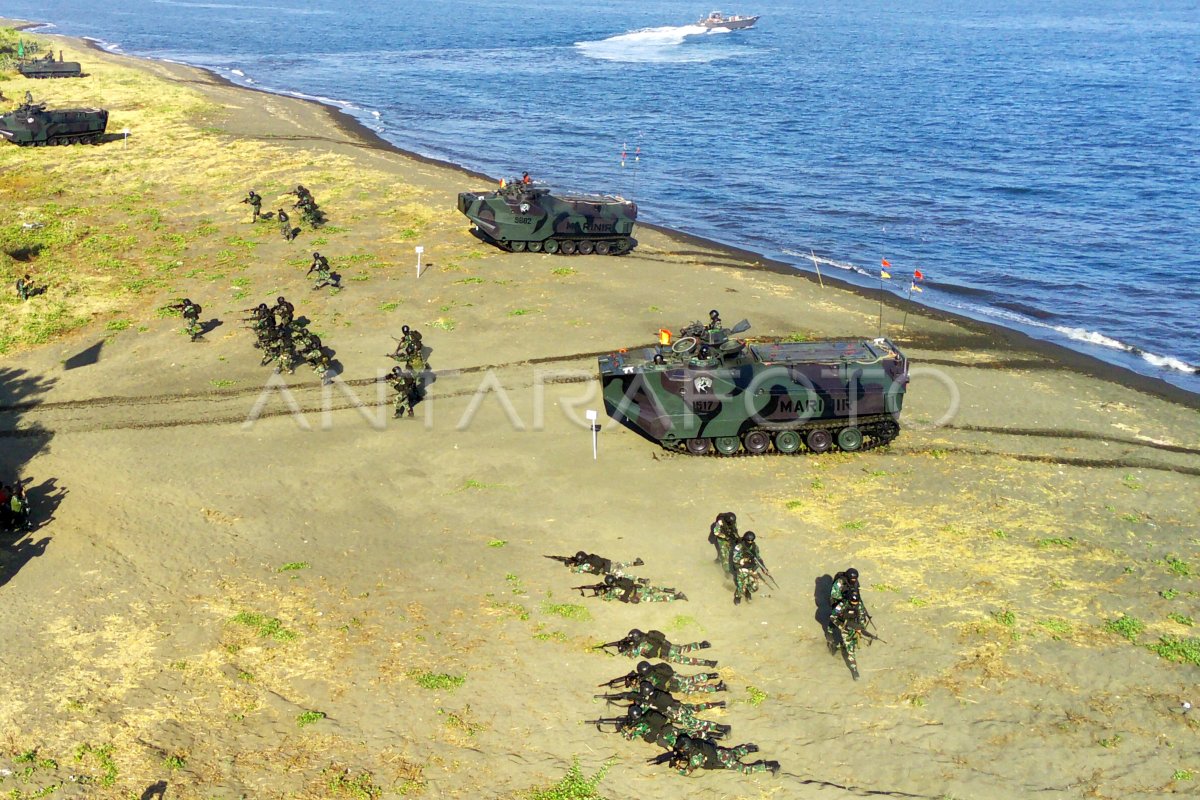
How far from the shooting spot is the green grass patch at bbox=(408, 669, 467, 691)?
15.8 meters

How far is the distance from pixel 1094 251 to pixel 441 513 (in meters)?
37.0

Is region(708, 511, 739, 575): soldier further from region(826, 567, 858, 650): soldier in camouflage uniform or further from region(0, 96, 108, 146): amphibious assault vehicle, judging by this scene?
region(0, 96, 108, 146): amphibious assault vehicle

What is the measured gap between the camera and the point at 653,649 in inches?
627

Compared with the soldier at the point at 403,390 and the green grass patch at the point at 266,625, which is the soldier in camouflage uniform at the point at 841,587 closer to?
the green grass patch at the point at 266,625

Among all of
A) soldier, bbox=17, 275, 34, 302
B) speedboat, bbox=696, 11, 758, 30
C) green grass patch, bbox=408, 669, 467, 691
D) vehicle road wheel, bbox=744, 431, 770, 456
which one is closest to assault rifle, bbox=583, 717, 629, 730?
green grass patch, bbox=408, 669, 467, 691

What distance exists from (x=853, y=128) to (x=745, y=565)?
62134mm

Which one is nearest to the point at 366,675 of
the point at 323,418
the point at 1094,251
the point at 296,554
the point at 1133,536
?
A: the point at 296,554

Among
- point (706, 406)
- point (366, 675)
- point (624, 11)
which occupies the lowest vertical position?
point (366, 675)

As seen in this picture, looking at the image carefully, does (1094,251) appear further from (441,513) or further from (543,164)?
(441,513)

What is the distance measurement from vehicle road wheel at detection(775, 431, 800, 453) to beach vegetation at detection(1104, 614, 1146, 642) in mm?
8103

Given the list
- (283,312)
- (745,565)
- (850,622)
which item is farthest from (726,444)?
(283,312)

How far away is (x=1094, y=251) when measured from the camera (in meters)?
44.7

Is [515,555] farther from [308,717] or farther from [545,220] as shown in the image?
[545,220]

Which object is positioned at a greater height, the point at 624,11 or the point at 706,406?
the point at 624,11
